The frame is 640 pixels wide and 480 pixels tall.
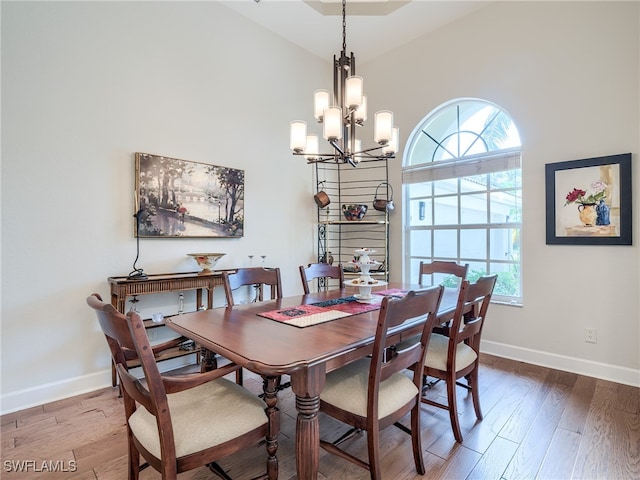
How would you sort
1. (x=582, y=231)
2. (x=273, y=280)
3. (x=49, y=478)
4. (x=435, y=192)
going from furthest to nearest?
1. (x=435, y=192)
2. (x=582, y=231)
3. (x=273, y=280)
4. (x=49, y=478)

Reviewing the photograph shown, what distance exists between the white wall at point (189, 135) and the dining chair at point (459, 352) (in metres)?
1.43

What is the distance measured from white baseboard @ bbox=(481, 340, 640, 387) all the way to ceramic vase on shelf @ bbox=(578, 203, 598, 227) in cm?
120

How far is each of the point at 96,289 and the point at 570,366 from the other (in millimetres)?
4108

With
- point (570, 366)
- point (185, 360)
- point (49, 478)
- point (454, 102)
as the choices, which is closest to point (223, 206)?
point (185, 360)

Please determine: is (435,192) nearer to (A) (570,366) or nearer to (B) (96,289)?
(A) (570,366)

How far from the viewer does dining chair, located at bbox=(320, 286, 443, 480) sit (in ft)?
4.42

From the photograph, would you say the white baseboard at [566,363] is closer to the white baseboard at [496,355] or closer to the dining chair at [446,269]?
the white baseboard at [496,355]

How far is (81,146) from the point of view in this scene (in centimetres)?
249

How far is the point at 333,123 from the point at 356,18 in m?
2.43

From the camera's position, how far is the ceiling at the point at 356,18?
133 inches

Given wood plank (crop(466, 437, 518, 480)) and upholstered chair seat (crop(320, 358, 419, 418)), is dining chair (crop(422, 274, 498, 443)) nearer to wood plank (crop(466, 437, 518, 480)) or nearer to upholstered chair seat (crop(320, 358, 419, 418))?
wood plank (crop(466, 437, 518, 480))

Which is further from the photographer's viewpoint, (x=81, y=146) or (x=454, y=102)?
(x=454, y=102)

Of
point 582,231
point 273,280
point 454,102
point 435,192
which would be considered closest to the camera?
point 273,280

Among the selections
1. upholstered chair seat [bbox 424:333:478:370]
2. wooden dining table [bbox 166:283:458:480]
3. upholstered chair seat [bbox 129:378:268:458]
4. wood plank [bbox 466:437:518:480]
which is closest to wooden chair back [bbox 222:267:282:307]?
wooden dining table [bbox 166:283:458:480]
